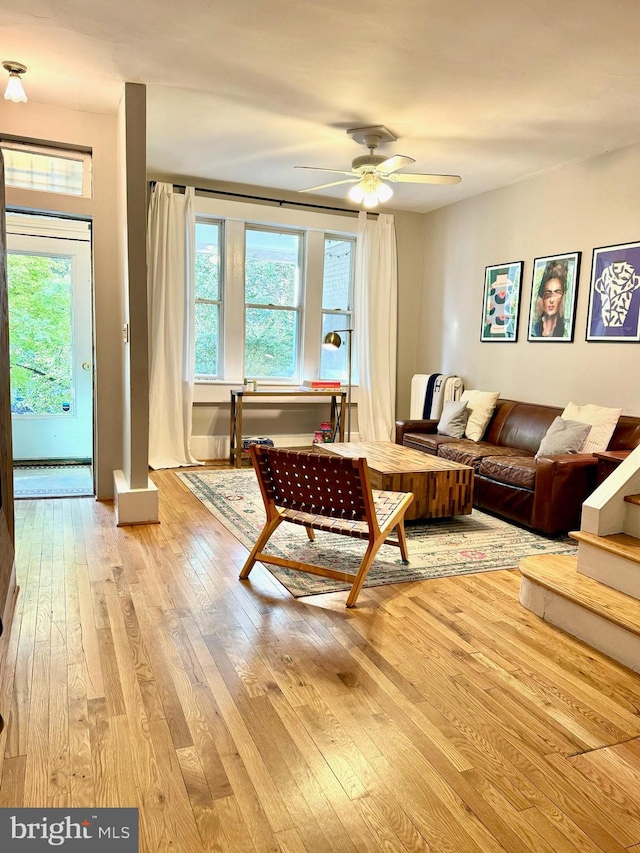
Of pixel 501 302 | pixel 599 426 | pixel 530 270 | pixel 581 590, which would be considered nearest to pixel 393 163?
pixel 530 270

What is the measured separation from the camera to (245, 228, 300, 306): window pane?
20.6 feet

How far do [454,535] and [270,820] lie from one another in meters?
2.57

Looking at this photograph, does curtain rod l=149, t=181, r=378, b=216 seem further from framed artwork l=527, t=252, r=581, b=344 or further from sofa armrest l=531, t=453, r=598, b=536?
sofa armrest l=531, t=453, r=598, b=536

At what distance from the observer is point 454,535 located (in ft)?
12.6

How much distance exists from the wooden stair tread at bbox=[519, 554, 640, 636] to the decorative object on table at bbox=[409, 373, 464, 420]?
3186mm

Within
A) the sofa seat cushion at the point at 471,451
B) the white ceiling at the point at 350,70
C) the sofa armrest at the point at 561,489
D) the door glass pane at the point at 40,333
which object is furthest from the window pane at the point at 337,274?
the sofa armrest at the point at 561,489

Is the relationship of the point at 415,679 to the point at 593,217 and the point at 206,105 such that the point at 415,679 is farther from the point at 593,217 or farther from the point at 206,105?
the point at 593,217

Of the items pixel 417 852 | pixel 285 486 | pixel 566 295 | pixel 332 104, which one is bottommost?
pixel 417 852

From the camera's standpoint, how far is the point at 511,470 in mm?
4078

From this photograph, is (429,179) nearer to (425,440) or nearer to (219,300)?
(425,440)

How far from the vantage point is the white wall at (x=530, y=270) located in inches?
175

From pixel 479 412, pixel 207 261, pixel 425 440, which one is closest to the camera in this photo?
pixel 425 440

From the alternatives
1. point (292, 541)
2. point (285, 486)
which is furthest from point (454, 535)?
point (285, 486)

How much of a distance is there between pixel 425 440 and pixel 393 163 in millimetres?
2261
